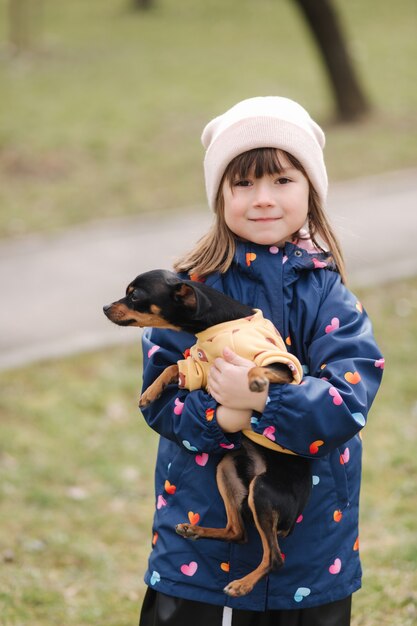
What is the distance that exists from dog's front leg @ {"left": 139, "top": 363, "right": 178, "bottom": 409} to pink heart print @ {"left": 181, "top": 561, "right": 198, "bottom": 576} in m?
0.41

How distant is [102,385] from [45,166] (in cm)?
557

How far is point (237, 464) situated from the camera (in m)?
2.29

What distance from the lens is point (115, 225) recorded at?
8.96 m

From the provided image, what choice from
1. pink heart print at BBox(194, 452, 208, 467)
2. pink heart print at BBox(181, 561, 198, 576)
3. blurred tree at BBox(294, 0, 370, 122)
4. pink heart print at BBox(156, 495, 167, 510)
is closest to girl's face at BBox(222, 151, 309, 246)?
pink heart print at BBox(194, 452, 208, 467)

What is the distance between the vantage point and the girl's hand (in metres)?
2.17

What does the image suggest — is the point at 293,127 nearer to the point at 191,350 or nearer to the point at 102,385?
the point at 191,350

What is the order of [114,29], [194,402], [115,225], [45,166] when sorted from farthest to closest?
[114,29] → [45,166] → [115,225] → [194,402]

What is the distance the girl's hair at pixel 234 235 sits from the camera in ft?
7.82

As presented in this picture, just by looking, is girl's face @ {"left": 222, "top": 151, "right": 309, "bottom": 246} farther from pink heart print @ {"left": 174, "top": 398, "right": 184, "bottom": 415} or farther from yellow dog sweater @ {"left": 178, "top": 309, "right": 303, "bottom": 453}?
pink heart print @ {"left": 174, "top": 398, "right": 184, "bottom": 415}

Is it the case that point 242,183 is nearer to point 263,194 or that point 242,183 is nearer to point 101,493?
point 263,194

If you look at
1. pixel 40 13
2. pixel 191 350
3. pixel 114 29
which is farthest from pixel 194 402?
pixel 40 13

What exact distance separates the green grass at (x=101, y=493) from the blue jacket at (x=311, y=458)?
1.36 metres

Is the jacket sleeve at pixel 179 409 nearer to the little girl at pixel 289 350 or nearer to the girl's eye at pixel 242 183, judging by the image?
the little girl at pixel 289 350

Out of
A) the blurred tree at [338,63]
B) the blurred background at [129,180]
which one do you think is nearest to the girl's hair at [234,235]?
the blurred background at [129,180]
